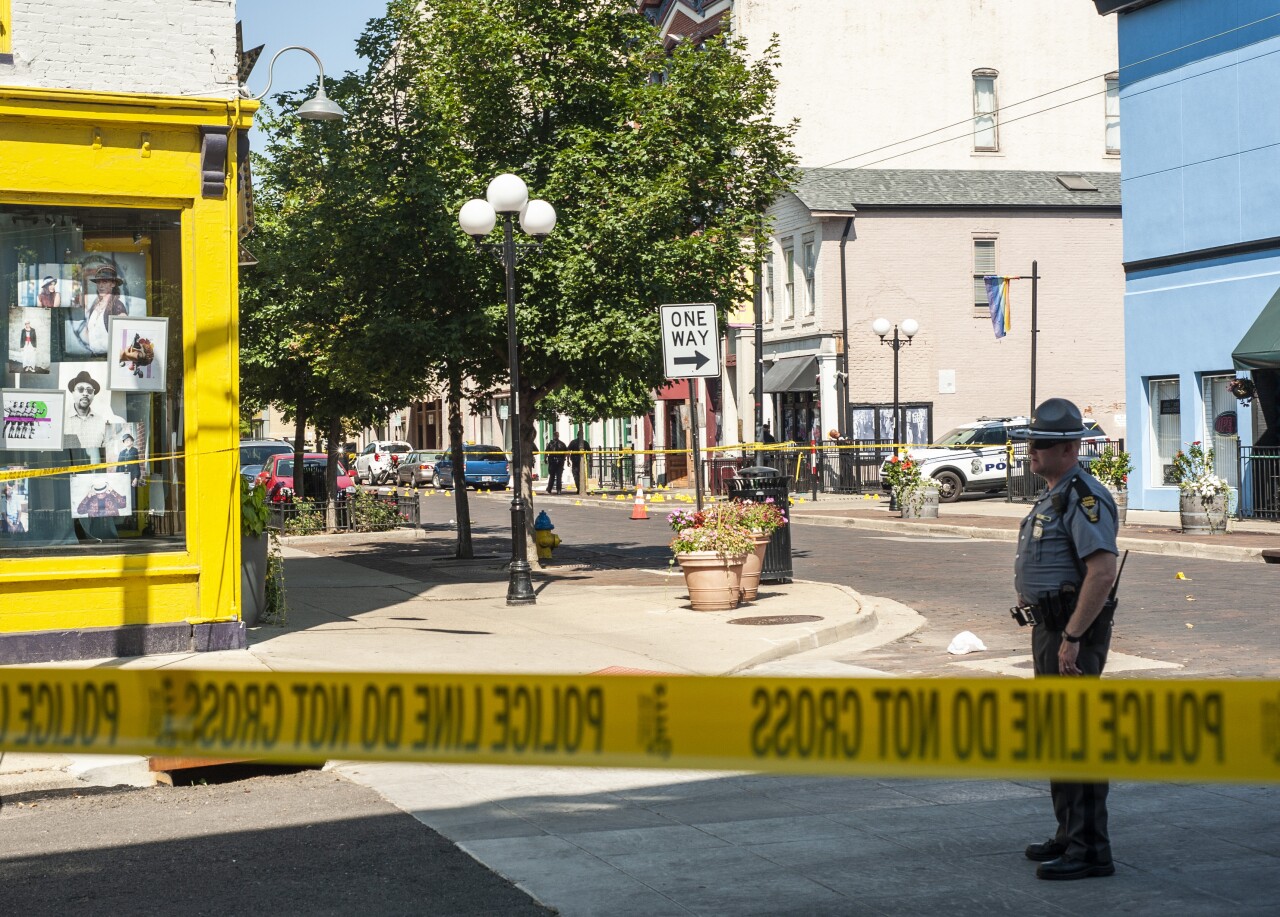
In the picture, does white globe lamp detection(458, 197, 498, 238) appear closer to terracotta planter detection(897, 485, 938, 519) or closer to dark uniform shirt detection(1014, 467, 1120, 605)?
dark uniform shirt detection(1014, 467, 1120, 605)

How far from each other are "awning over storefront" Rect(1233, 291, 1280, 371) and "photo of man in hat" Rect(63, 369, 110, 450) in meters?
19.2

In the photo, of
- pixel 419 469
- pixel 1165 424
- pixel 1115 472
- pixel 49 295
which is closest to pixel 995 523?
pixel 1115 472

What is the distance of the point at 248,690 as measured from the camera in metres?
4.16

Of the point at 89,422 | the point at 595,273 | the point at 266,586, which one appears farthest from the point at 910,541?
the point at 89,422

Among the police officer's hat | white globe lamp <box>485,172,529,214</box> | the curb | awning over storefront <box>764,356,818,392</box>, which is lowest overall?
the curb

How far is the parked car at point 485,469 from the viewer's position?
170 ft

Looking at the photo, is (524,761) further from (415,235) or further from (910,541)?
(910,541)

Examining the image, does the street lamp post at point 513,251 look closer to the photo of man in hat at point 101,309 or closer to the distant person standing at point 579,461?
the photo of man in hat at point 101,309

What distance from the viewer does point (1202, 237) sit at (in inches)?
1052

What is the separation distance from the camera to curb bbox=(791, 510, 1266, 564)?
64.3 ft

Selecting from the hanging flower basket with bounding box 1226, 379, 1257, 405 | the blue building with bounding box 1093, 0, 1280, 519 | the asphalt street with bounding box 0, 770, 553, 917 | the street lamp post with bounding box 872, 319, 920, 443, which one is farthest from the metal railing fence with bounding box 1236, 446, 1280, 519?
the asphalt street with bounding box 0, 770, 553, 917

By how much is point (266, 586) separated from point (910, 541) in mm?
12852

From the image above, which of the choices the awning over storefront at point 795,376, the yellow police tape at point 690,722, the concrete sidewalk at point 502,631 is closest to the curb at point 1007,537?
the concrete sidewalk at point 502,631

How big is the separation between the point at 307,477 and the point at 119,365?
2002 cm
